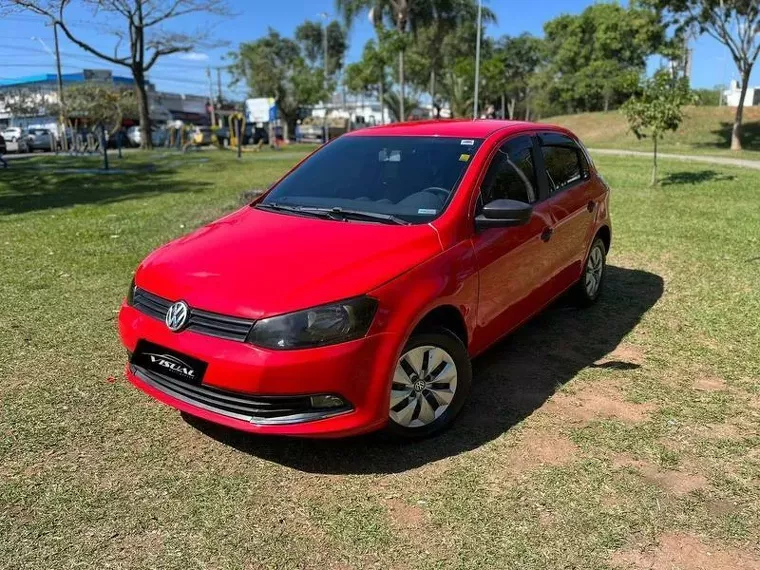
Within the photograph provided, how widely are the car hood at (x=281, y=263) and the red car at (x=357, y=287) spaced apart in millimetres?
10

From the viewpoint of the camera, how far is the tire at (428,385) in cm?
327

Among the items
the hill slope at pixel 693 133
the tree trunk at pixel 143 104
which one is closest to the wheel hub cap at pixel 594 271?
the hill slope at pixel 693 133

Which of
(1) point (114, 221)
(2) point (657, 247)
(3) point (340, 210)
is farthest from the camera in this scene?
→ (1) point (114, 221)

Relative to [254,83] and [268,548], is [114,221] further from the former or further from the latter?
[254,83]

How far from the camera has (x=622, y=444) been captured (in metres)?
3.52

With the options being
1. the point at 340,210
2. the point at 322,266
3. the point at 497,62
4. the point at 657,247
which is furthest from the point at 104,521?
the point at 497,62

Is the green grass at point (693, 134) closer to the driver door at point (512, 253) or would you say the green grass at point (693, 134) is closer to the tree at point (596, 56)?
the tree at point (596, 56)

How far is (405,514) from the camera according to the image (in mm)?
2932

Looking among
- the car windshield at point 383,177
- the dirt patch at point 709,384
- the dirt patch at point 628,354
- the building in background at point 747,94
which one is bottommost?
the dirt patch at point 709,384

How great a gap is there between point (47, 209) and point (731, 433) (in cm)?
1146

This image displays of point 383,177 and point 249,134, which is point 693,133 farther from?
point 383,177

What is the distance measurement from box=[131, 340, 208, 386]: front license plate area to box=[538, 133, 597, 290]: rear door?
2.67 m

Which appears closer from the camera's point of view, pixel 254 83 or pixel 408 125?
pixel 408 125

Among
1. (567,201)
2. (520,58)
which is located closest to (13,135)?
(567,201)
